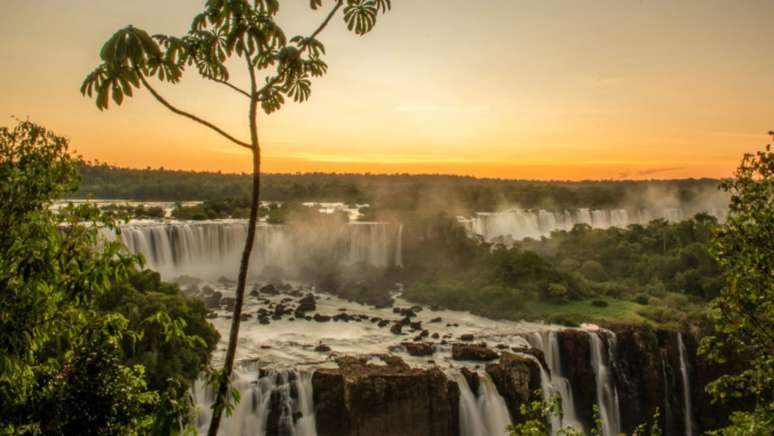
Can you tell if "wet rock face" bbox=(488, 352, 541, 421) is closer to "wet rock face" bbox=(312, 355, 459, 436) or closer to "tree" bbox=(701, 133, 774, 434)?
"wet rock face" bbox=(312, 355, 459, 436)

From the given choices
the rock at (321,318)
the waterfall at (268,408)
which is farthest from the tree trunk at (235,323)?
the rock at (321,318)

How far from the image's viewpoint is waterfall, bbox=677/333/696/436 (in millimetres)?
29094

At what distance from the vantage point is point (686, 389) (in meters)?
29.5

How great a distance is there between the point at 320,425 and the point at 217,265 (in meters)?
24.2

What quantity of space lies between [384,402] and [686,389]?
1805 centimetres

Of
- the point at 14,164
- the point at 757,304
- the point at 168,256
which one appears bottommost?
the point at 168,256

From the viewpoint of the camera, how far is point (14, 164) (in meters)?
7.76

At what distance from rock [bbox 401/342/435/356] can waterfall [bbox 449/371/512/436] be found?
8.70 ft

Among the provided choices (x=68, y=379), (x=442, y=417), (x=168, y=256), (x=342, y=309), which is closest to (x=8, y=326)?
(x=68, y=379)

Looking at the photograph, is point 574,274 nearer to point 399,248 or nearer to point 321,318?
point 399,248

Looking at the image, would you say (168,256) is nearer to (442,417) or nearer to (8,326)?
(442,417)

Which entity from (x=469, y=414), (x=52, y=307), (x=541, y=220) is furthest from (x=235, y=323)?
(x=541, y=220)

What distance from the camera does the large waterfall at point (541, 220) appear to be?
57.5 m

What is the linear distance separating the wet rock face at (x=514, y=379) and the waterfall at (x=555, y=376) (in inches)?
64.3
